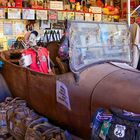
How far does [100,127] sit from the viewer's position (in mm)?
1972

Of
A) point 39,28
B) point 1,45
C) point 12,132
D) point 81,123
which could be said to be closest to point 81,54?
point 81,123

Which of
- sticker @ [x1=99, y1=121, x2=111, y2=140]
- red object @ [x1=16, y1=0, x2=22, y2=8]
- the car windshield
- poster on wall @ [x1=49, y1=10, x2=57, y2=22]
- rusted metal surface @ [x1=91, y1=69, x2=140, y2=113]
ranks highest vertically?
red object @ [x1=16, y1=0, x2=22, y2=8]

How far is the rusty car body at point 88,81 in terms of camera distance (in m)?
2.47

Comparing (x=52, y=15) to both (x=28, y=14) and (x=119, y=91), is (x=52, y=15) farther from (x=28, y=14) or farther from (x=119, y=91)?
(x=119, y=91)

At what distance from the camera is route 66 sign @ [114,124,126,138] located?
1832 mm

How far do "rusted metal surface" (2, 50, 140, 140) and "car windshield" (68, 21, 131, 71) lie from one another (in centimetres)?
12

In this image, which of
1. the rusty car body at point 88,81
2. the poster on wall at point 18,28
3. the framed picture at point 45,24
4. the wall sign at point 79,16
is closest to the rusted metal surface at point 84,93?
the rusty car body at point 88,81

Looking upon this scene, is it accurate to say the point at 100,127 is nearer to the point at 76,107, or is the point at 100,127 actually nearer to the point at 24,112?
the point at 76,107

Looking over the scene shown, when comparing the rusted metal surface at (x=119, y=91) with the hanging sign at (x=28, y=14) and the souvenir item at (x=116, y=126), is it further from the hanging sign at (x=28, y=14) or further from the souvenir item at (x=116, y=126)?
the hanging sign at (x=28, y=14)

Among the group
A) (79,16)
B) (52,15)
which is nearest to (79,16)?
(79,16)

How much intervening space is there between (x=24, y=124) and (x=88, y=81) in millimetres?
913

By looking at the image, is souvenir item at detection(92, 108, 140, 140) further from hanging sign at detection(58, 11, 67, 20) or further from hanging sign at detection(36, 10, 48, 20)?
hanging sign at detection(58, 11, 67, 20)

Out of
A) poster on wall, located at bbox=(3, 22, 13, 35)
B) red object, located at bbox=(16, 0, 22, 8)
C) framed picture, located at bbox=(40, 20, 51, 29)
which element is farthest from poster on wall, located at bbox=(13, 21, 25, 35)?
framed picture, located at bbox=(40, 20, 51, 29)

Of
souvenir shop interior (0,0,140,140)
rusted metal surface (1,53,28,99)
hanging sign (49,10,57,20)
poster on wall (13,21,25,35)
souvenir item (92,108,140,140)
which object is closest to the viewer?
souvenir item (92,108,140,140)
